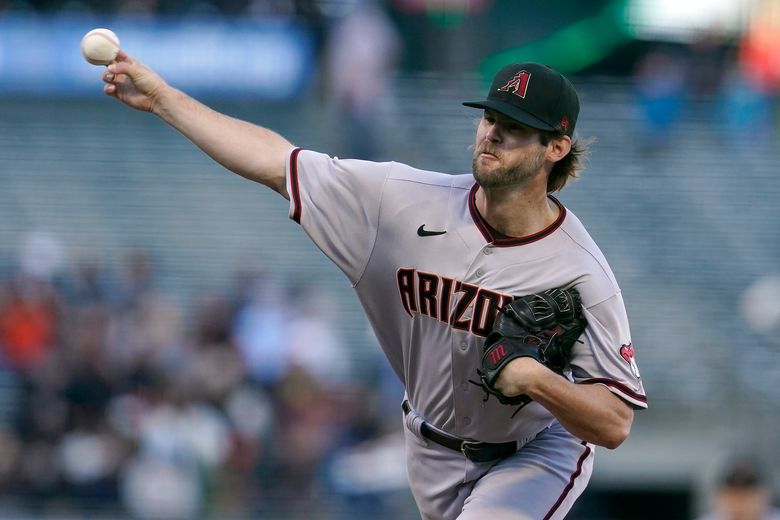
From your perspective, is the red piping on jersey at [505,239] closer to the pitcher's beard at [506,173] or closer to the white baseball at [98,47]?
the pitcher's beard at [506,173]

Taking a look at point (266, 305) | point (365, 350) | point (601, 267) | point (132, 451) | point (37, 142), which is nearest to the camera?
point (601, 267)

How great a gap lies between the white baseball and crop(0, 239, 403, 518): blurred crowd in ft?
22.7

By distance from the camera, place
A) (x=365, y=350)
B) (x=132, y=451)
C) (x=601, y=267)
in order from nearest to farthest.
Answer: (x=601, y=267)
(x=132, y=451)
(x=365, y=350)

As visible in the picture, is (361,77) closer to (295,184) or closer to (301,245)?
(301,245)

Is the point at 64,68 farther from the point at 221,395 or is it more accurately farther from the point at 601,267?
the point at 601,267

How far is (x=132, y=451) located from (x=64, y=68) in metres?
5.20

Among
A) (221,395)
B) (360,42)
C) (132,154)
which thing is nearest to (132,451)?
(221,395)

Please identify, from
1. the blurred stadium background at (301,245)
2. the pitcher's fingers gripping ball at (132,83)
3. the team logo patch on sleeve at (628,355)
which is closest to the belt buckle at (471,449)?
the team logo patch on sleeve at (628,355)

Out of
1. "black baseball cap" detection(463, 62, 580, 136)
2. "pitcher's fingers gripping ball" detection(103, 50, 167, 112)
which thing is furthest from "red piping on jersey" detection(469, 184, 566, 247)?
"pitcher's fingers gripping ball" detection(103, 50, 167, 112)

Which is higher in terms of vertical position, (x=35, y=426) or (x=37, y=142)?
(x=37, y=142)

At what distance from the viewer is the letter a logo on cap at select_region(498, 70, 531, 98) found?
14.3 feet

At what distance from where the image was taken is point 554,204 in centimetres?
466

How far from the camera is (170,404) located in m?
11.1

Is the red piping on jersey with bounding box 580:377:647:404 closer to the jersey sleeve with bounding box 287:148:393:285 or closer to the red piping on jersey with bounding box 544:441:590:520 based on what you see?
the red piping on jersey with bounding box 544:441:590:520
